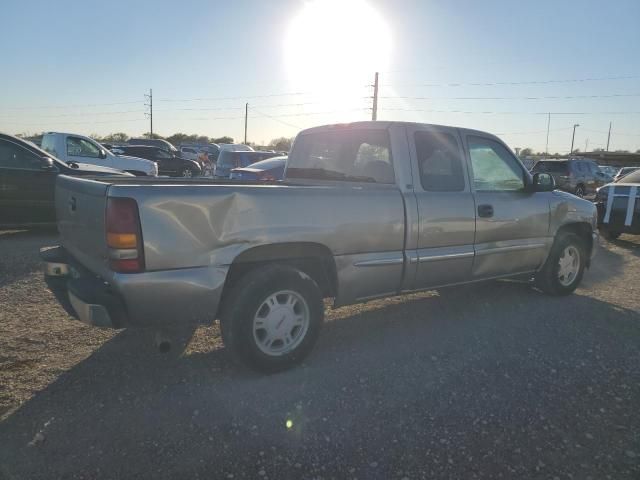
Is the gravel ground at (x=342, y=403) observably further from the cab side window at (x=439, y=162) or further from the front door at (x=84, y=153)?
the front door at (x=84, y=153)

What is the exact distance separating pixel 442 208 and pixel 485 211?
0.62 m

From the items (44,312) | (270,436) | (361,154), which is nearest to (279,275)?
(270,436)

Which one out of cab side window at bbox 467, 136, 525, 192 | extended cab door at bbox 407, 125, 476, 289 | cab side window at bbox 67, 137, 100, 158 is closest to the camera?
extended cab door at bbox 407, 125, 476, 289

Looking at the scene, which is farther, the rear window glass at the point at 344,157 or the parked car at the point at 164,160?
the parked car at the point at 164,160

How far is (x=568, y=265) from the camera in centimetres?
559

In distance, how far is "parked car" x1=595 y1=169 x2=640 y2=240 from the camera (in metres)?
9.20

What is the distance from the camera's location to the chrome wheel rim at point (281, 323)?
130 inches

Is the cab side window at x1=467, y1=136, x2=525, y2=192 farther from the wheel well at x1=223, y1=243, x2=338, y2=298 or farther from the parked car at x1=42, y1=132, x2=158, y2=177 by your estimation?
the parked car at x1=42, y1=132, x2=158, y2=177

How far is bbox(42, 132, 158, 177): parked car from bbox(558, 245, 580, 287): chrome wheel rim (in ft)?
34.8

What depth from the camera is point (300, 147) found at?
500cm

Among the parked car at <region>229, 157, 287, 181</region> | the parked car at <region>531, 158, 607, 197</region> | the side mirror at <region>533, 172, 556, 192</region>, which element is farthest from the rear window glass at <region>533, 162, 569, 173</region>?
the side mirror at <region>533, 172, 556, 192</region>

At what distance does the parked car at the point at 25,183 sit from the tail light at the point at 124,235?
5.54m

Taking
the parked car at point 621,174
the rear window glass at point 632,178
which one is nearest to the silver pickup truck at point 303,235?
the rear window glass at point 632,178

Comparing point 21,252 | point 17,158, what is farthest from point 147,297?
point 17,158
